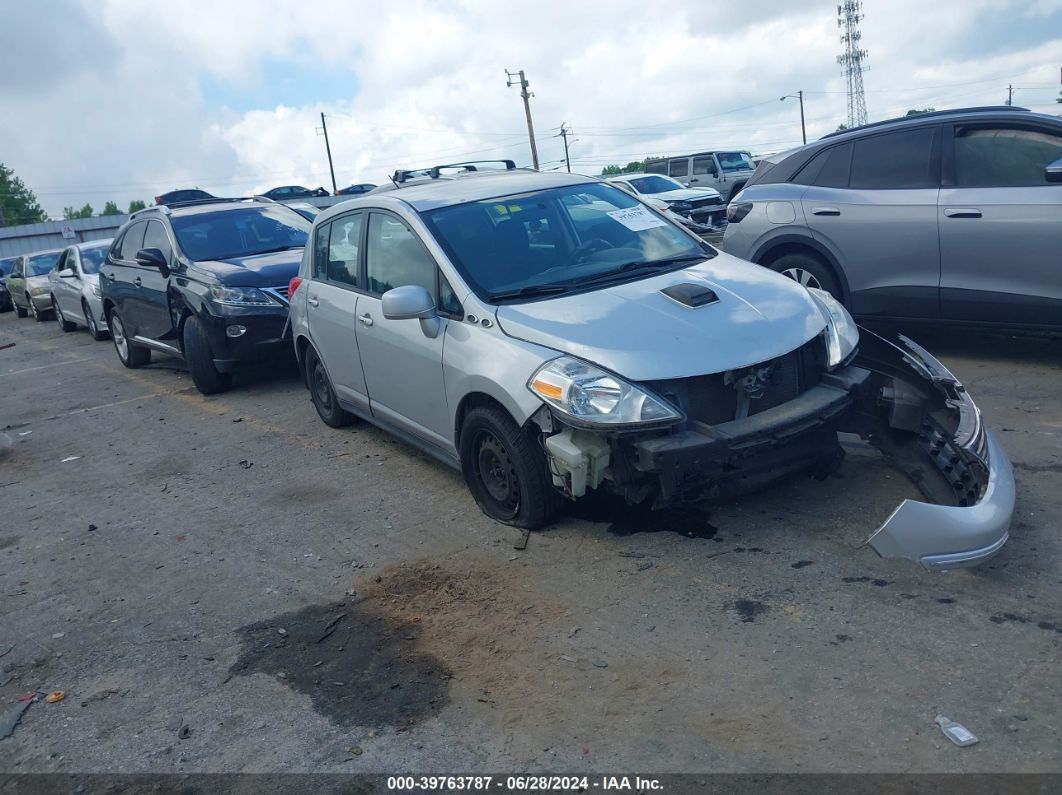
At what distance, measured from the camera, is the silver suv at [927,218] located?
6.75m

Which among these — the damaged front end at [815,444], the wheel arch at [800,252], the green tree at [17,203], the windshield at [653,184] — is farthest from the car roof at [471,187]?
the green tree at [17,203]

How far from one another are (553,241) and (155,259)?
5.68 meters

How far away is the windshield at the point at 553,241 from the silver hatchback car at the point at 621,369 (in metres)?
0.01

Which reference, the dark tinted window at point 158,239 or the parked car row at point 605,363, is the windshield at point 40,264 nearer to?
the dark tinted window at point 158,239

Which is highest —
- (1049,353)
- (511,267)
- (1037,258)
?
(511,267)

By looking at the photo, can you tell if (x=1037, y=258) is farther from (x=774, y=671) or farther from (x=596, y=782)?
(x=596, y=782)

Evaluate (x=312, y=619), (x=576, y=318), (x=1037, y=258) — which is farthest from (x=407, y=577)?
(x=1037, y=258)

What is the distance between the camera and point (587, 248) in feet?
18.3

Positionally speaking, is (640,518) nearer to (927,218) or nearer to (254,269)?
(927,218)

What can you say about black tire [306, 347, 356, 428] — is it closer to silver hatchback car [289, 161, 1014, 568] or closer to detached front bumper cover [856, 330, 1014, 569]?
silver hatchback car [289, 161, 1014, 568]

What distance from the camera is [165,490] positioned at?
6.62m

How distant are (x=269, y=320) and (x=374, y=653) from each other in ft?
18.8

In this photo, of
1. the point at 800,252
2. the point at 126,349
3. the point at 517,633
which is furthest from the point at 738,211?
the point at 126,349

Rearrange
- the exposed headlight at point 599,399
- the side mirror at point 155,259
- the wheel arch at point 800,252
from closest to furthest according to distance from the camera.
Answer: the exposed headlight at point 599,399, the wheel arch at point 800,252, the side mirror at point 155,259
